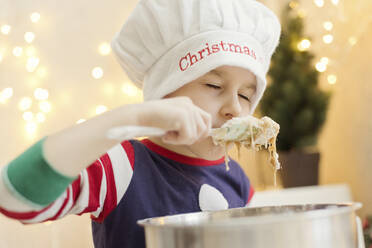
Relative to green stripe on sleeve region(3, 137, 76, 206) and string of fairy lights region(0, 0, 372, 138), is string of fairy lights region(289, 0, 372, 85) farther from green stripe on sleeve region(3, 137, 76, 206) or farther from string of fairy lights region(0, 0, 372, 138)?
green stripe on sleeve region(3, 137, 76, 206)

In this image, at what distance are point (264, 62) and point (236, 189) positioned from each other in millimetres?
268

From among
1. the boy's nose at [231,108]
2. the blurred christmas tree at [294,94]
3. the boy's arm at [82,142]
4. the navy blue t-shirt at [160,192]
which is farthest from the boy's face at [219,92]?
the blurred christmas tree at [294,94]

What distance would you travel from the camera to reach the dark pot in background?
1.51 meters

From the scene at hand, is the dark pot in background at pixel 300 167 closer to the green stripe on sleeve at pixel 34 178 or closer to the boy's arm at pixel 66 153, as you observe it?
the boy's arm at pixel 66 153

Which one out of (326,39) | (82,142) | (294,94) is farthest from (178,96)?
(326,39)

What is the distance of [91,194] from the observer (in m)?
0.64

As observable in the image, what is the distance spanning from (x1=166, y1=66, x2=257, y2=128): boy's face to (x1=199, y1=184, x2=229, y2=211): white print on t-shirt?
0.42 ft

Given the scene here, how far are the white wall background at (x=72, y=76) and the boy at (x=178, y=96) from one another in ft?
0.74

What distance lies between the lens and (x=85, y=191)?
24.5 inches

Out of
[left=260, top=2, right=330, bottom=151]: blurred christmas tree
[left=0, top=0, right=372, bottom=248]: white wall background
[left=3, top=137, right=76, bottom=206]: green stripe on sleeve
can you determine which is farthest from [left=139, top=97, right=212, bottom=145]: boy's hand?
[left=260, top=2, right=330, bottom=151]: blurred christmas tree

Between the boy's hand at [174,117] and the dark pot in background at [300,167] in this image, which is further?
the dark pot in background at [300,167]

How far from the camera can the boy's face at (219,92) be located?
76 cm

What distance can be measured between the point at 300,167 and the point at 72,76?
83 cm

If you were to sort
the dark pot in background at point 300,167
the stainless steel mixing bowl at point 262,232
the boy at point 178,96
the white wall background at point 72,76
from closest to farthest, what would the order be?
1. the stainless steel mixing bowl at point 262,232
2. the boy at point 178,96
3. the white wall background at point 72,76
4. the dark pot in background at point 300,167
